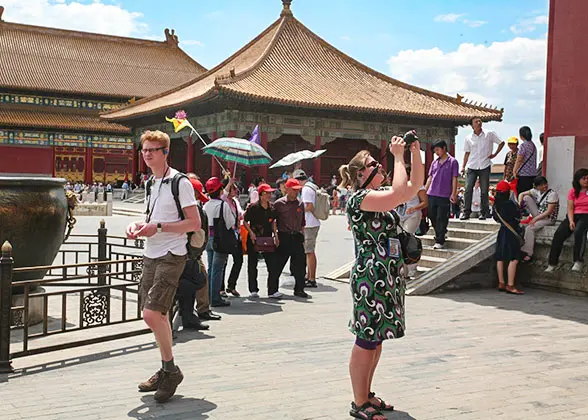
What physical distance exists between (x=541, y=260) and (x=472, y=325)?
2.80 meters

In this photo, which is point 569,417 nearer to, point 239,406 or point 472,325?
point 239,406

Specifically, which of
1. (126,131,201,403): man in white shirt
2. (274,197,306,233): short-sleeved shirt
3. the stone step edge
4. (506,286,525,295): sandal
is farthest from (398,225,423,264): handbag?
(506,286,525,295): sandal

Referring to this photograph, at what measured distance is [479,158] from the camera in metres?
10.5

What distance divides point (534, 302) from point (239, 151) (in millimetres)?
5308

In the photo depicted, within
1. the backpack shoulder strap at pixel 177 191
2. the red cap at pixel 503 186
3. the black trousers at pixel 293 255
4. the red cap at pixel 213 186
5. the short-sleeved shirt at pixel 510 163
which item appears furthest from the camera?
the short-sleeved shirt at pixel 510 163

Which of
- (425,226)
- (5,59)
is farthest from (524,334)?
(5,59)

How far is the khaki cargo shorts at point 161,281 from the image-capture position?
165 inches

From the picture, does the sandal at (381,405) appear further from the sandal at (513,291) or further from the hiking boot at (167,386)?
the sandal at (513,291)

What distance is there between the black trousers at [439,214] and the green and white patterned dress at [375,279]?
18.7ft

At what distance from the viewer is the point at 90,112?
40.0 metres

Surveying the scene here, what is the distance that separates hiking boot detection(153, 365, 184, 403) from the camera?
4.14 meters

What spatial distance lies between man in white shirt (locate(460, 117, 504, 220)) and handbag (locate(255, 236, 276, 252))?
3.94 meters

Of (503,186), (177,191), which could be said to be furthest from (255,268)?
(177,191)

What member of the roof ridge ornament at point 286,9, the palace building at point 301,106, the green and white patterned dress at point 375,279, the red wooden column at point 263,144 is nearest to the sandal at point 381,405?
the green and white patterned dress at point 375,279
